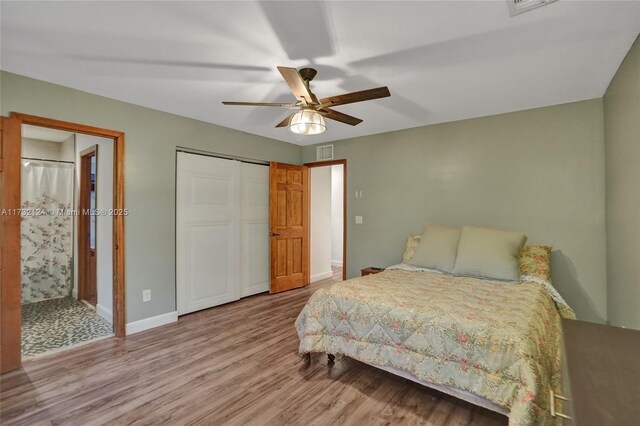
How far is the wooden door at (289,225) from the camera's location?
4445mm

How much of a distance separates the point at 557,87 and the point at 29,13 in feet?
12.9

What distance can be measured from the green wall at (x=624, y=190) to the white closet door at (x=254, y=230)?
155 inches

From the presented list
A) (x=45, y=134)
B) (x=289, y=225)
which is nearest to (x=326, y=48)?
(x=289, y=225)

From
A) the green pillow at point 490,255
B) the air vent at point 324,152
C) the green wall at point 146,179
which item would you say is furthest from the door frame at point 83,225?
the green pillow at point 490,255

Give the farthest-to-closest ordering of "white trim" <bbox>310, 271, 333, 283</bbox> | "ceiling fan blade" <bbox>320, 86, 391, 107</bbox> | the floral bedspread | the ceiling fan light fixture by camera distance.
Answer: "white trim" <bbox>310, 271, 333, 283</bbox>
the ceiling fan light fixture
"ceiling fan blade" <bbox>320, 86, 391, 107</bbox>
the floral bedspread

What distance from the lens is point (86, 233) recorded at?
4.12m

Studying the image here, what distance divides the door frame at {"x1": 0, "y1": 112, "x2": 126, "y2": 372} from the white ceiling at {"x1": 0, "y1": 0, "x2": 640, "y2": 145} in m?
0.38

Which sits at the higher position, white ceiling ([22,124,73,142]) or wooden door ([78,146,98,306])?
white ceiling ([22,124,73,142])

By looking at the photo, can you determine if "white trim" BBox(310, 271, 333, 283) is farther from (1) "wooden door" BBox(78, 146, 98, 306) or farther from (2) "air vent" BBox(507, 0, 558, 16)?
(2) "air vent" BBox(507, 0, 558, 16)

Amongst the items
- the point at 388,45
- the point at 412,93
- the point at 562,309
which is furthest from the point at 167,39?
the point at 562,309

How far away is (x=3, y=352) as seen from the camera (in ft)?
7.56

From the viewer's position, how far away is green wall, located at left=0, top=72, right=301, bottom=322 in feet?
9.27

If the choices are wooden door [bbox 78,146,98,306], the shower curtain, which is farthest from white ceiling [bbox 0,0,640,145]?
the shower curtain

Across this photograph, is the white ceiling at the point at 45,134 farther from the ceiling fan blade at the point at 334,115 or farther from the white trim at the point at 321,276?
the white trim at the point at 321,276
